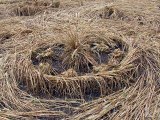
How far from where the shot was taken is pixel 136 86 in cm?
235

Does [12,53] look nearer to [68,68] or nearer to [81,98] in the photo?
[68,68]

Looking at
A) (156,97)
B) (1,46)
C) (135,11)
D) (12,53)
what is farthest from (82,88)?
(135,11)

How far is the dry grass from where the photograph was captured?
2170 mm

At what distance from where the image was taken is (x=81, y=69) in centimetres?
261

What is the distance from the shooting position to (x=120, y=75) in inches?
95.2

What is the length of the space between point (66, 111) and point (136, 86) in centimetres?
51

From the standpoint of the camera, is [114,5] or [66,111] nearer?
[66,111]

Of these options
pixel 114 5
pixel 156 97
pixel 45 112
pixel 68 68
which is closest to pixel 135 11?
pixel 114 5

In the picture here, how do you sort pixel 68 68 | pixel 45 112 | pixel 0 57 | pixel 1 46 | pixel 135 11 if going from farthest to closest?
1. pixel 135 11
2. pixel 1 46
3. pixel 0 57
4. pixel 68 68
5. pixel 45 112

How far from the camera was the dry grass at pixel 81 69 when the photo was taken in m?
2.17

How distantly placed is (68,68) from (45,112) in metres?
0.54

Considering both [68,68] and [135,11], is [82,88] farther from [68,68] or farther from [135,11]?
[135,11]

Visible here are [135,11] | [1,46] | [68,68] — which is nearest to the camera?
[68,68]

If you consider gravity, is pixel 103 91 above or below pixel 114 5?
below
